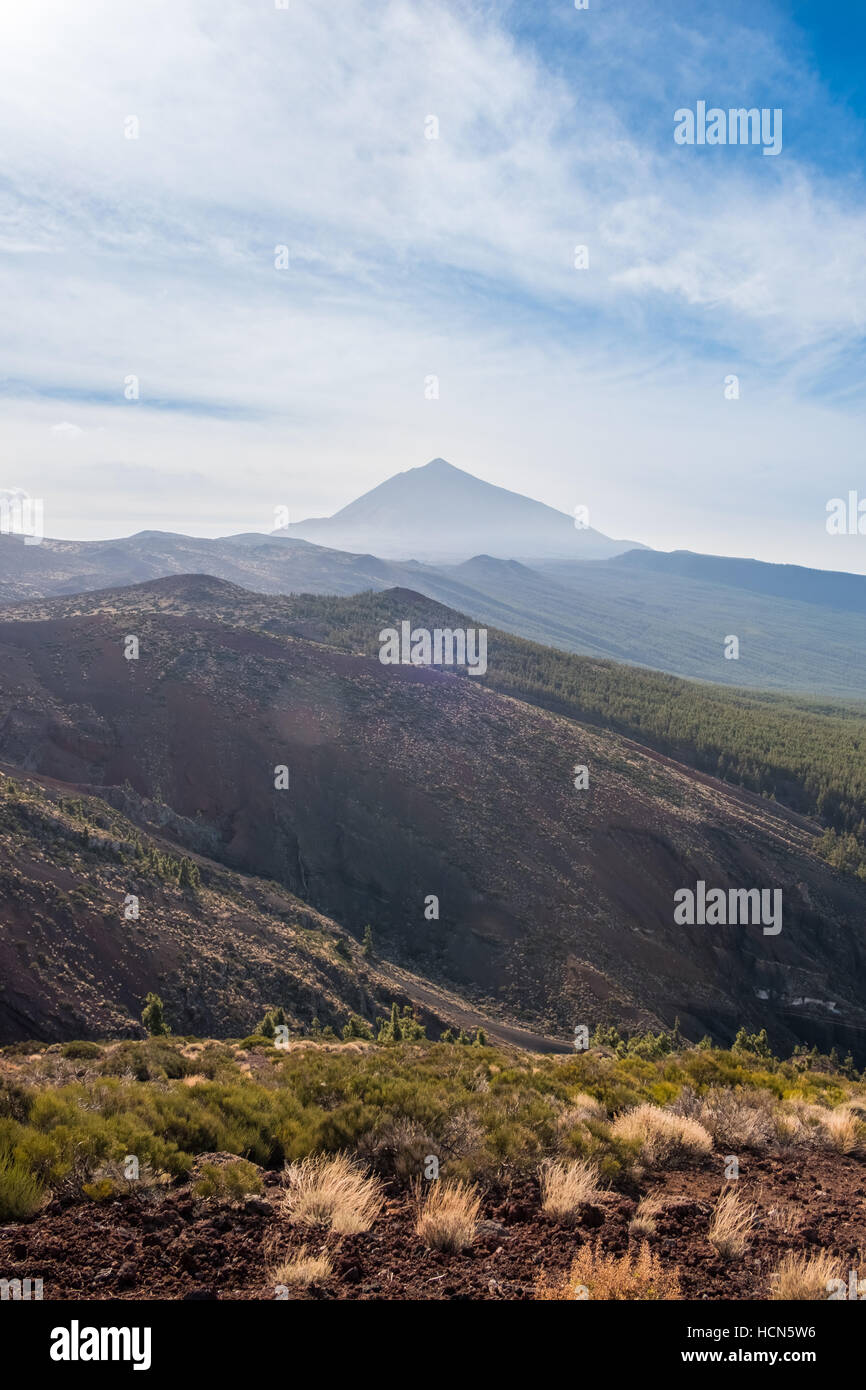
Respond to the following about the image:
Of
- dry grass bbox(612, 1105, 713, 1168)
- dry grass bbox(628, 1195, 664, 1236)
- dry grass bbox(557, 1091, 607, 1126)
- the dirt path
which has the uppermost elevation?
dry grass bbox(628, 1195, 664, 1236)

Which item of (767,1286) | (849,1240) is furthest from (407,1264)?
(849,1240)

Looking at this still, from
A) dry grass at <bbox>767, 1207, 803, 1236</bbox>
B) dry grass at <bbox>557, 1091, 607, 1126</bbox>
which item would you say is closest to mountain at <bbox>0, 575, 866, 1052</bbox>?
dry grass at <bbox>557, 1091, 607, 1126</bbox>

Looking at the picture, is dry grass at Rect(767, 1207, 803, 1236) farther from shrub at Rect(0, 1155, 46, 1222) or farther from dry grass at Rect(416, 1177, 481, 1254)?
shrub at Rect(0, 1155, 46, 1222)

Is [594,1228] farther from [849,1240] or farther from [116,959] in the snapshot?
[116,959]

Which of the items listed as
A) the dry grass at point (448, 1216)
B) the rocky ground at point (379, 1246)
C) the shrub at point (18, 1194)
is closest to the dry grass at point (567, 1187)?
the rocky ground at point (379, 1246)

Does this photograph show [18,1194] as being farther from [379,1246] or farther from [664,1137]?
[664,1137]

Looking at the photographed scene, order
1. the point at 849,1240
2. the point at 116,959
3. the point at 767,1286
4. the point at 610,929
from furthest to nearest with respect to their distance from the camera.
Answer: the point at 610,929, the point at 116,959, the point at 849,1240, the point at 767,1286

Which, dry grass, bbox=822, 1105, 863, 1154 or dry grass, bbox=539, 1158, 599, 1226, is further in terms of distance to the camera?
dry grass, bbox=822, 1105, 863, 1154
